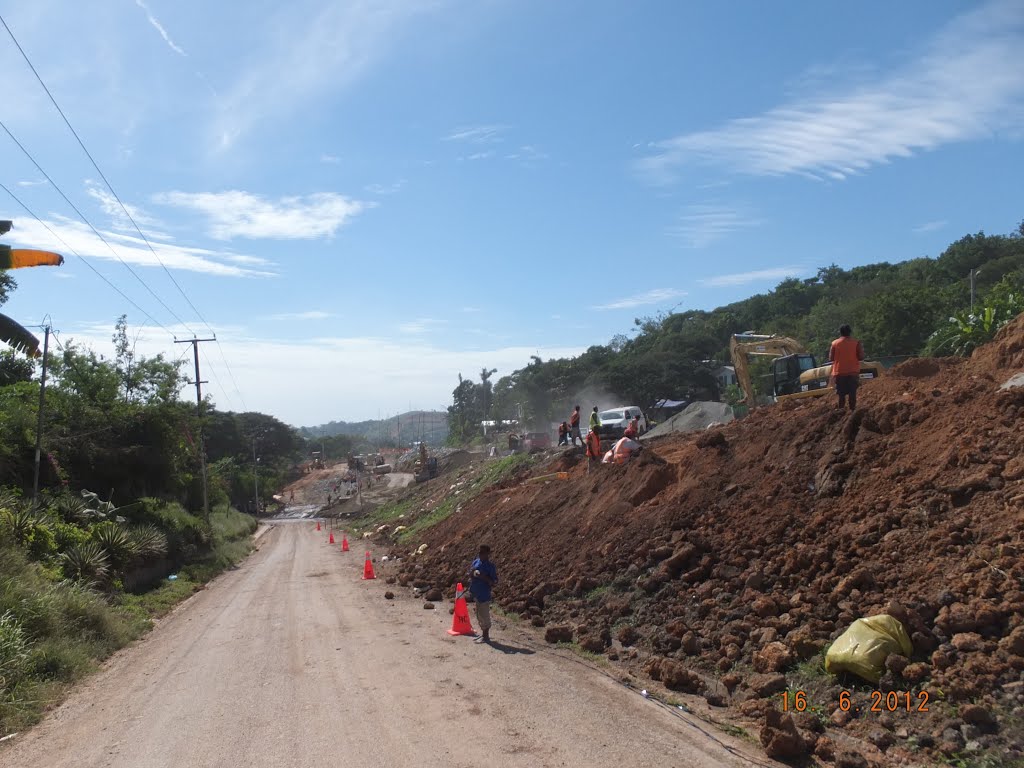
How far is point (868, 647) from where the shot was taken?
6930 millimetres

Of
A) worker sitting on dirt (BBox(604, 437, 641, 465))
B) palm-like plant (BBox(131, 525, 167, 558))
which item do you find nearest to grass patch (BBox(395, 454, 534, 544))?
palm-like plant (BBox(131, 525, 167, 558))

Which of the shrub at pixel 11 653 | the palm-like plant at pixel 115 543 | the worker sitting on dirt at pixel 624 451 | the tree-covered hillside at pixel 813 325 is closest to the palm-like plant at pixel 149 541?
the palm-like plant at pixel 115 543

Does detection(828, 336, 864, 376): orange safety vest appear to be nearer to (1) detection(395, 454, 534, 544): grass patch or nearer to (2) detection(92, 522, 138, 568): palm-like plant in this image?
(2) detection(92, 522, 138, 568): palm-like plant

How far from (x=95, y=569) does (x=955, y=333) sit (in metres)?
28.1

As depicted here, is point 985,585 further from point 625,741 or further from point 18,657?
point 18,657

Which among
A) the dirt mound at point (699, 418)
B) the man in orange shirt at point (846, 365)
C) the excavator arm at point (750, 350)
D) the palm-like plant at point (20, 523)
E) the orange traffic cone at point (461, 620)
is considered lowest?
the orange traffic cone at point (461, 620)

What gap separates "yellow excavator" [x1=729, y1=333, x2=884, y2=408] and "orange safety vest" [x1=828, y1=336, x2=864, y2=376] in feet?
31.9

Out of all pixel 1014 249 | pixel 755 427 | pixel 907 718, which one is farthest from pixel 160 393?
pixel 1014 249

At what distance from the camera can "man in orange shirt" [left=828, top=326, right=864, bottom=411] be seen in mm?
12422

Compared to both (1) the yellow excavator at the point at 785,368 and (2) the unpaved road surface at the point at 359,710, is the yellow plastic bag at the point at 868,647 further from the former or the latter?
(1) the yellow excavator at the point at 785,368

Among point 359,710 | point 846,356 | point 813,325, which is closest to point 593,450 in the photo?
point 846,356

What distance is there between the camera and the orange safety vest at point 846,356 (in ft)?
40.7

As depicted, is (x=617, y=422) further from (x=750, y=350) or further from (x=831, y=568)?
(x=831, y=568)

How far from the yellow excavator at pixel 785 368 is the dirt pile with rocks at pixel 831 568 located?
629cm
